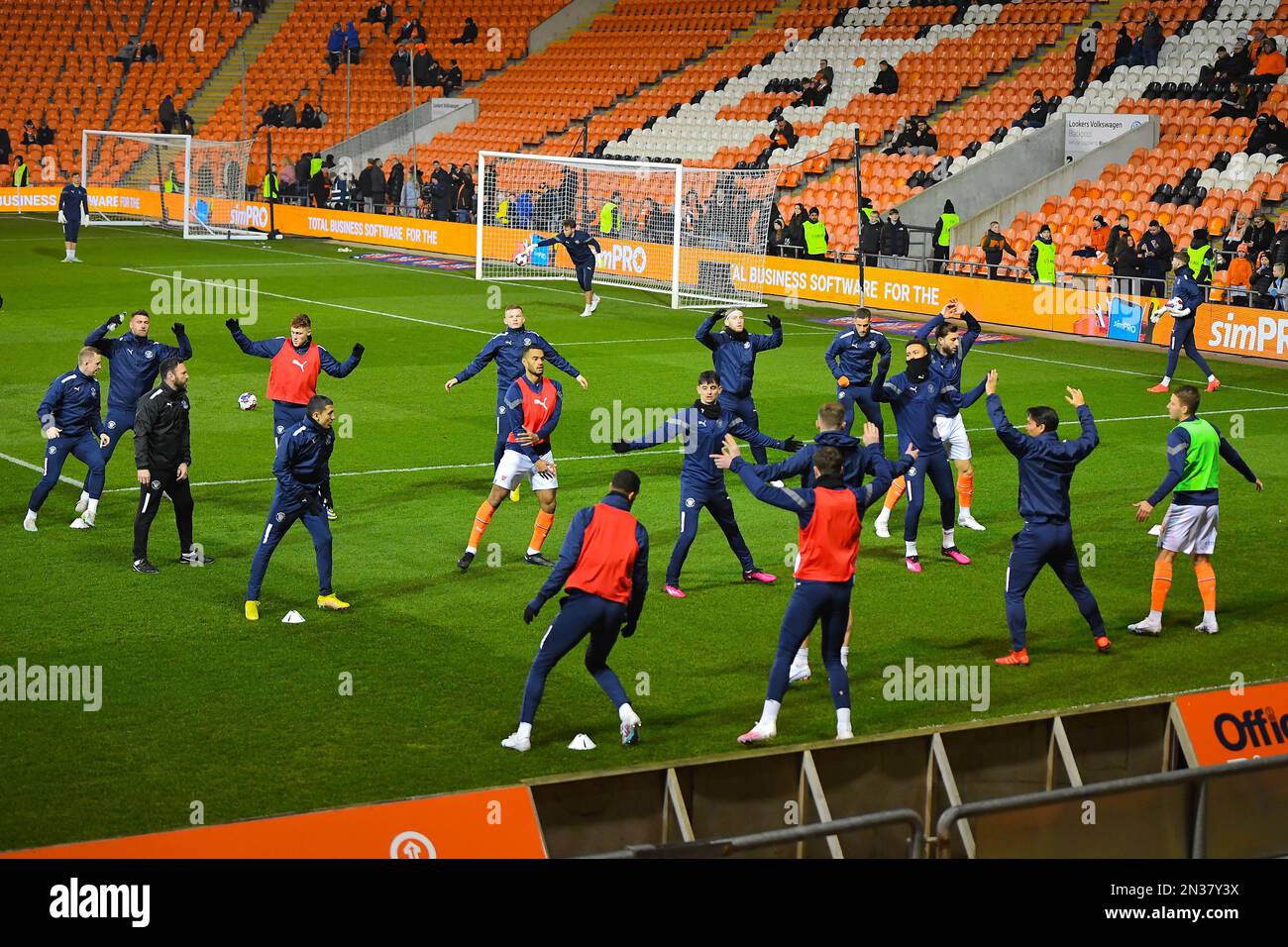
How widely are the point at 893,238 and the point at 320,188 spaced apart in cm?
2071

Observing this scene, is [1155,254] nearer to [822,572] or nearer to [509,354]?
[509,354]

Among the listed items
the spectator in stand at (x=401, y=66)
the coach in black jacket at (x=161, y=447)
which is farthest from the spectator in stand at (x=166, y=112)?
the coach in black jacket at (x=161, y=447)

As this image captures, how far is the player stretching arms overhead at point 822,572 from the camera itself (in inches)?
433

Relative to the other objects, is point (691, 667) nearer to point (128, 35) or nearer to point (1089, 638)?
point (1089, 638)

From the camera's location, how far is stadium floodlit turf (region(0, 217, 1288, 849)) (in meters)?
10.9

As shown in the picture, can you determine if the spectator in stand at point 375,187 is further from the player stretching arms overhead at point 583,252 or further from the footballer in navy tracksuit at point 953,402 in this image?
the footballer in navy tracksuit at point 953,402

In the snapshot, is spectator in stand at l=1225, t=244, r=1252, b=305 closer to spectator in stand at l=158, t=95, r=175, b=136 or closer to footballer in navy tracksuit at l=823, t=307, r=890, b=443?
footballer in navy tracksuit at l=823, t=307, r=890, b=443

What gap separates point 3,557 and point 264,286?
21.7 meters

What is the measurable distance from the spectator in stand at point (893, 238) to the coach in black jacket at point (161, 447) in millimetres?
22546

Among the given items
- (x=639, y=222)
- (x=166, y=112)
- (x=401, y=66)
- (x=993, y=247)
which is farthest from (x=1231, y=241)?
(x=166, y=112)

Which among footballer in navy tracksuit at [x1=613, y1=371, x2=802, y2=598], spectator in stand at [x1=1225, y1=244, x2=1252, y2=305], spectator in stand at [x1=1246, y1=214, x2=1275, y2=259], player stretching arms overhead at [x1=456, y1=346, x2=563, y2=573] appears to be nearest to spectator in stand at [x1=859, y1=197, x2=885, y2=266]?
spectator in stand at [x1=1225, y1=244, x2=1252, y2=305]

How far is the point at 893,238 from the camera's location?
35.8m

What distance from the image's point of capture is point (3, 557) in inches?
608

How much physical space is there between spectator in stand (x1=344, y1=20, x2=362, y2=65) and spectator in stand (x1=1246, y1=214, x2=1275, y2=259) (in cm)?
3566
